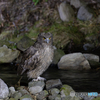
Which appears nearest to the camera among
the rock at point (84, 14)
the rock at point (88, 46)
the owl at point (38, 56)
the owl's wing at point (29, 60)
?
the owl at point (38, 56)

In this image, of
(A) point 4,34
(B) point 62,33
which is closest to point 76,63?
(B) point 62,33

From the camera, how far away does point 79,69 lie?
19.4 ft

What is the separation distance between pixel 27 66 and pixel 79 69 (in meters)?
2.23

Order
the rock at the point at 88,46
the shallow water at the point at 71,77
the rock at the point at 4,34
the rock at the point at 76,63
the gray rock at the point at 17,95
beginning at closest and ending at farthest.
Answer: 1. the gray rock at the point at 17,95
2. the shallow water at the point at 71,77
3. the rock at the point at 76,63
4. the rock at the point at 88,46
5. the rock at the point at 4,34

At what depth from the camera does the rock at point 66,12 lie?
8867 millimetres

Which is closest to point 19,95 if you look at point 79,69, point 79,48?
point 79,69

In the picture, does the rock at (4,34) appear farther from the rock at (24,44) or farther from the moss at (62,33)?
the rock at (24,44)

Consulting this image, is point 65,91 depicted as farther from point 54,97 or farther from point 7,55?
point 7,55

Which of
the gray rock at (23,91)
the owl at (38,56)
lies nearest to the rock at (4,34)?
the owl at (38,56)

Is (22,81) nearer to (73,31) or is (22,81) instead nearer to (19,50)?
(19,50)

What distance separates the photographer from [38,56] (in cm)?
411

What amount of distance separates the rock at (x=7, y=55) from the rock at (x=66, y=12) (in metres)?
3.31

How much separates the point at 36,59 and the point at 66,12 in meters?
5.28

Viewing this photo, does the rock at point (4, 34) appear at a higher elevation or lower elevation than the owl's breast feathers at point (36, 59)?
lower
